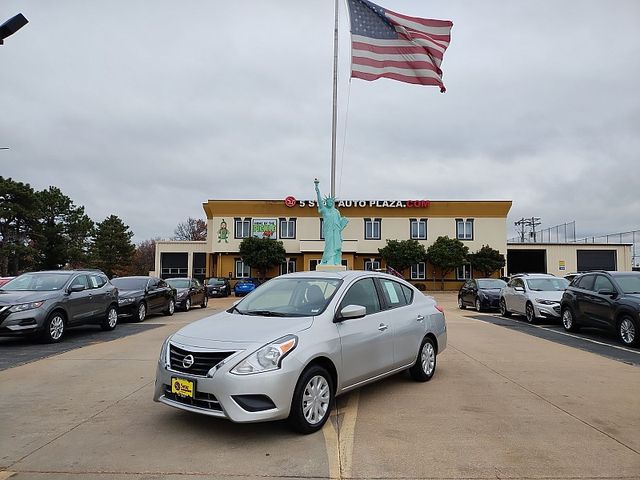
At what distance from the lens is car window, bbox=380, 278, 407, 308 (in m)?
6.45

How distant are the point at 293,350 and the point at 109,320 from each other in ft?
32.9

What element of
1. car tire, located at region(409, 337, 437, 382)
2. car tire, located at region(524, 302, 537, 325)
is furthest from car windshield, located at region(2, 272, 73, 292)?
car tire, located at region(524, 302, 537, 325)

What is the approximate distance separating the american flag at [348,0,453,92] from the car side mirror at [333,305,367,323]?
12440 mm

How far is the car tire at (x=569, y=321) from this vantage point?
13.0m

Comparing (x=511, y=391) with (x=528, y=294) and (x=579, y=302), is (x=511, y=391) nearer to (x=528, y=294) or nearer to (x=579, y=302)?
(x=579, y=302)

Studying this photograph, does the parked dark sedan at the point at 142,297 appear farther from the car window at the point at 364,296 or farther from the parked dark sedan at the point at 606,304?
the parked dark sedan at the point at 606,304

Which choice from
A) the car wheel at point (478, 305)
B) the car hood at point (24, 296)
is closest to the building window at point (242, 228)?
the car wheel at point (478, 305)

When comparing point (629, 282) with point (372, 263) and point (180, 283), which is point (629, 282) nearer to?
point (180, 283)

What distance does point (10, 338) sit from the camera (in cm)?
1177

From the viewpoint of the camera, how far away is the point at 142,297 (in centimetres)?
1625

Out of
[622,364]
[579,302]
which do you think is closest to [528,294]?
[579,302]

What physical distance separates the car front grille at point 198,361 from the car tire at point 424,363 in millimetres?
3106

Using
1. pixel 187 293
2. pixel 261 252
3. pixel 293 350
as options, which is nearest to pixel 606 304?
pixel 293 350

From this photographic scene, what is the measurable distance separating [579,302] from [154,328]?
10859 mm
